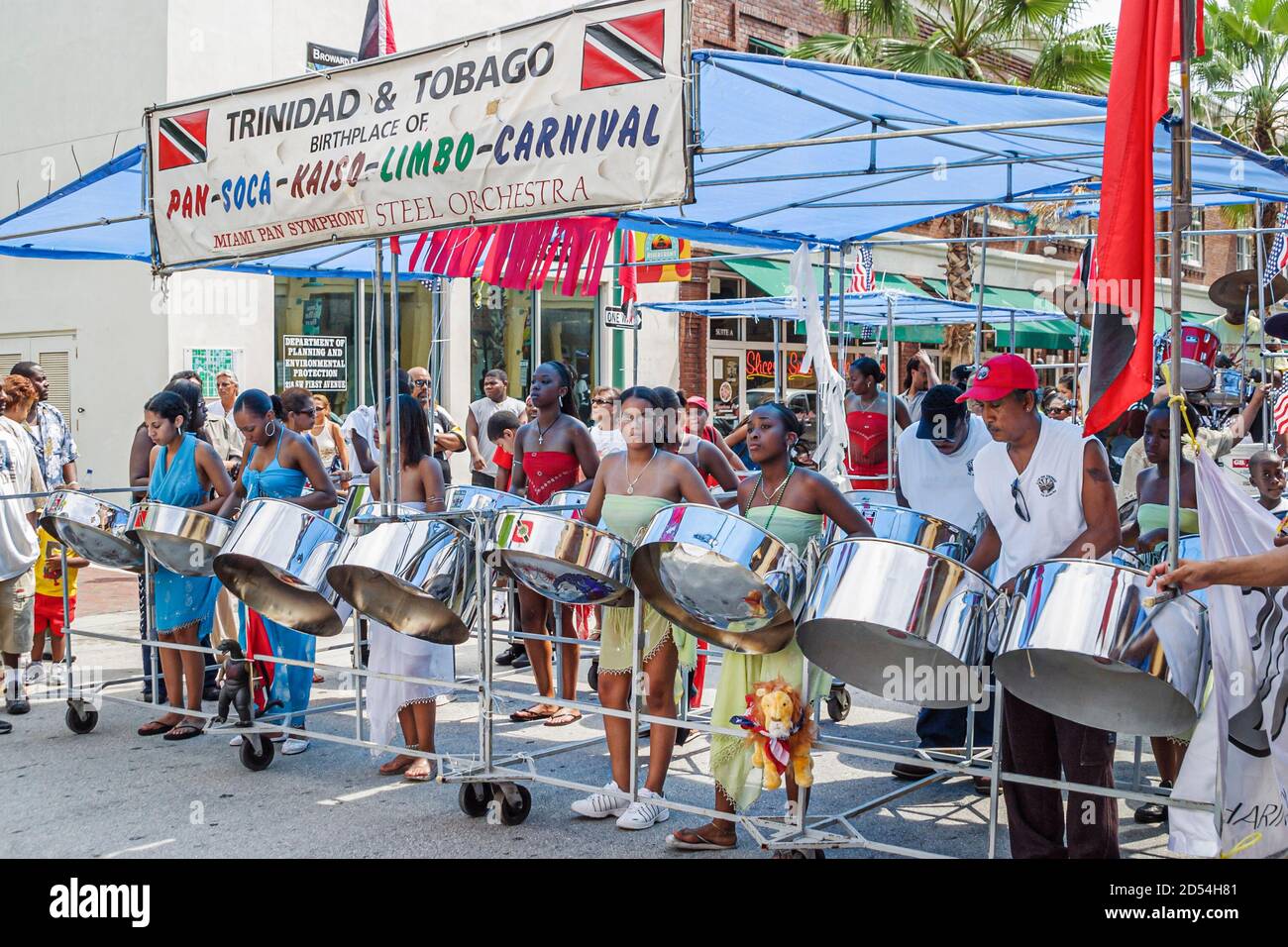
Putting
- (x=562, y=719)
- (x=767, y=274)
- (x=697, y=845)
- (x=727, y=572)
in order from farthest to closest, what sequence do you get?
(x=767, y=274) → (x=562, y=719) → (x=697, y=845) → (x=727, y=572)

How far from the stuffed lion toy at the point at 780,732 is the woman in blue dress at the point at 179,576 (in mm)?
2446

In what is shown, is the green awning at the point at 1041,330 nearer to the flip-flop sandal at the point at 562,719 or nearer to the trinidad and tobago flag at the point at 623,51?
the flip-flop sandal at the point at 562,719

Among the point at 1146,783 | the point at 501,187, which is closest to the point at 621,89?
the point at 501,187

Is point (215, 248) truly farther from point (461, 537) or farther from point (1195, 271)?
point (1195, 271)

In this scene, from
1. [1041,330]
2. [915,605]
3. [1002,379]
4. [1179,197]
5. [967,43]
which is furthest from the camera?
[1041,330]

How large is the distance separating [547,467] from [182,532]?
1.51 metres

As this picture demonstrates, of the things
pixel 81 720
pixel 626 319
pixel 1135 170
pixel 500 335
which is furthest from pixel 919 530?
pixel 500 335

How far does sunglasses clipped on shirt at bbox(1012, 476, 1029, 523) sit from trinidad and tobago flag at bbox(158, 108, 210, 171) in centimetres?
292

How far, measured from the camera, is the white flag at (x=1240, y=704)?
266cm

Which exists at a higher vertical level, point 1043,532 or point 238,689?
point 1043,532

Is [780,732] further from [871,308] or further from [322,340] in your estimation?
[322,340]

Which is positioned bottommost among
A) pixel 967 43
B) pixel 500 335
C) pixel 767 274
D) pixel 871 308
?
pixel 500 335

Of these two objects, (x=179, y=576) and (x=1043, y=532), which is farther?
(x=179, y=576)

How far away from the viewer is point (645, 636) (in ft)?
12.2
